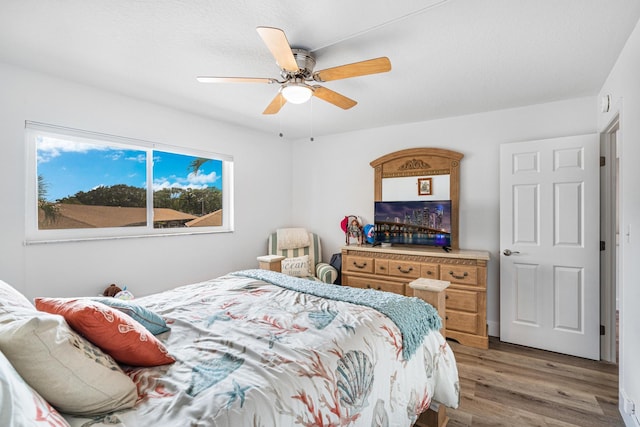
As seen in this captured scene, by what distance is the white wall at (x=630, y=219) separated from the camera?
1752 mm

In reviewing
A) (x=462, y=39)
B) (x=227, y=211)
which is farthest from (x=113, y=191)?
(x=462, y=39)

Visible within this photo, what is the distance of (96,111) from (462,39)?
3.06 m

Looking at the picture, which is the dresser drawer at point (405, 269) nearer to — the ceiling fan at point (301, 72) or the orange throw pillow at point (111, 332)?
the ceiling fan at point (301, 72)

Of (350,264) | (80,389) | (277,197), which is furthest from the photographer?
(277,197)

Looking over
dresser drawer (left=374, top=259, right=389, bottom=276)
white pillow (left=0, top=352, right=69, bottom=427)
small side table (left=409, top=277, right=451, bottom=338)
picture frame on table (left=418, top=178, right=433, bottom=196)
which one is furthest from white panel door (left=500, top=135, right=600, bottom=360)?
white pillow (left=0, top=352, right=69, bottom=427)

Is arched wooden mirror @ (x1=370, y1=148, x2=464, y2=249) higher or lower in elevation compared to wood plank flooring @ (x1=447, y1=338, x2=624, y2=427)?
higher

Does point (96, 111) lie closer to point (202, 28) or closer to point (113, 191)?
point (113, 191)

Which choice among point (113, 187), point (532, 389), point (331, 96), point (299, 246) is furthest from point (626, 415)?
point (113, 187)

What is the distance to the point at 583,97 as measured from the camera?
3008 mm

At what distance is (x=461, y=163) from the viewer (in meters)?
3.64

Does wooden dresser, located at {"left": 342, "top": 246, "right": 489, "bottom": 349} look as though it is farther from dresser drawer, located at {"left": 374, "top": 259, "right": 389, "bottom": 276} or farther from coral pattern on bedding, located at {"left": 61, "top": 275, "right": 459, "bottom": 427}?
coral pattern on bedding, located at {"left": 61, "top": 275, "right": 459, "bottom": 427}

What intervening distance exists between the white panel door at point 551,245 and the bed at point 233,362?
1.83m

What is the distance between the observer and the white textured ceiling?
1.68 m

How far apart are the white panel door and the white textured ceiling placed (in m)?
0.65
